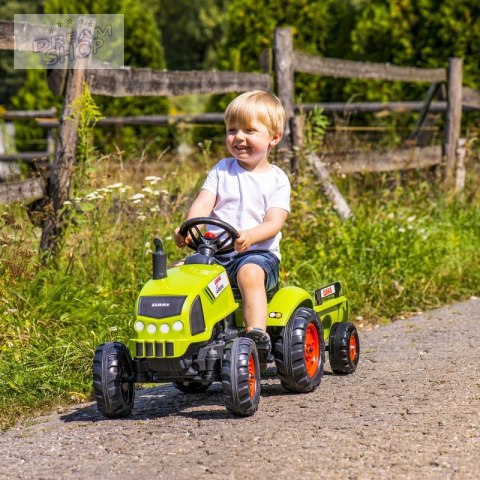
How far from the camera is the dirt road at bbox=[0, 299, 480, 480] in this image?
3174 millimetres

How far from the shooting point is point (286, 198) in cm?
440

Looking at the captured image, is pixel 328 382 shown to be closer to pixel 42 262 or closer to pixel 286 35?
pixel 42 262

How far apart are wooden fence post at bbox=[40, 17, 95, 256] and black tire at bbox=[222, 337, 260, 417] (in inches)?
90.8

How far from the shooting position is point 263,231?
13.8 feet

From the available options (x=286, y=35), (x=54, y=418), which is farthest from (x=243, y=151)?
(x=286, y=35)

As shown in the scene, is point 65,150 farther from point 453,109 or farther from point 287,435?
point 453,109

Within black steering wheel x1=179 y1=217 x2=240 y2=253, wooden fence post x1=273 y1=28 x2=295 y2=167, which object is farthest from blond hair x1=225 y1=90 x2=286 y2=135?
wooden fence post x1=273 y1=28 x2=295 y2=167

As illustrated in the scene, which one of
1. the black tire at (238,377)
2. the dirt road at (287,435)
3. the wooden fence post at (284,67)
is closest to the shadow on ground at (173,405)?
the dirt road at (287,435)

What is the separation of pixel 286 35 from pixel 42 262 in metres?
3.22

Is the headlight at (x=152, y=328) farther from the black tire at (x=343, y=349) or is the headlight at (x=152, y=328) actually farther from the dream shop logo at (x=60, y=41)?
the dream shop logo at (x=60, y=41)

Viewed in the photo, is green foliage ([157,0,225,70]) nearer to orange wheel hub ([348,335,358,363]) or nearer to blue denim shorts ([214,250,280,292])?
orange wheel hub ([348,335,358,363])

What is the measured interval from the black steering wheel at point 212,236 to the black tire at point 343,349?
795mm

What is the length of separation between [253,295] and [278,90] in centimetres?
392

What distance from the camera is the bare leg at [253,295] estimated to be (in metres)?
4.02
